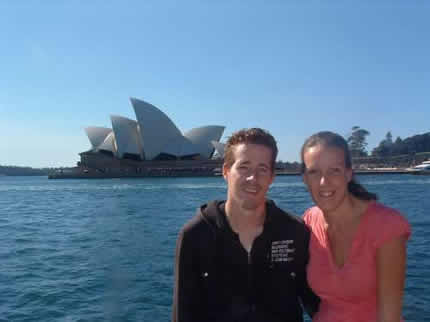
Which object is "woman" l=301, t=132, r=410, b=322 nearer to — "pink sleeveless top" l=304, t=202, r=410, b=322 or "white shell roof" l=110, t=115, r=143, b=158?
"pink sleeveless top" l=304, t=202, r=410, b=322

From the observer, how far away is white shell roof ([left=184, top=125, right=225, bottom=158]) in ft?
170

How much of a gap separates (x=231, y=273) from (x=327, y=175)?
1.74 feet

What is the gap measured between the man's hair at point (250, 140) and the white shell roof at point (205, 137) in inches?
1967

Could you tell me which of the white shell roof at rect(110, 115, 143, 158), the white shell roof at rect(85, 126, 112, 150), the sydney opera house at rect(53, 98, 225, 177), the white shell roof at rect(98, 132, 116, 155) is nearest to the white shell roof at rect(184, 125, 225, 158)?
the sydney opera house at rect(53, 98, 225, 177)

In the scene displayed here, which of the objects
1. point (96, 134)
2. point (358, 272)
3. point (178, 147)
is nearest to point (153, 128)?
point (178, 147)

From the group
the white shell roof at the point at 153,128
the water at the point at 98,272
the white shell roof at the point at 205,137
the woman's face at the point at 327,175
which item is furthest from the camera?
the white shell roof at the point at 205,137

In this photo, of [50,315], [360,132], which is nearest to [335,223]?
[50,315]

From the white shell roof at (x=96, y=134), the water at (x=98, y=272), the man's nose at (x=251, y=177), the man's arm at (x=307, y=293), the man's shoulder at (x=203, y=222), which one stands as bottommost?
the water at (x=98, y=272)

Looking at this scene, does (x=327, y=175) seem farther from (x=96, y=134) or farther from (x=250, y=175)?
(x=96, y=134)

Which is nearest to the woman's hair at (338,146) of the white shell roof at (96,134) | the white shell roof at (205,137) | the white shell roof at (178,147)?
the white shell roof at (178,147)

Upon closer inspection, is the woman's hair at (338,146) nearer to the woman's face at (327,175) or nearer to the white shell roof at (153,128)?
the woman's face at (327,175)

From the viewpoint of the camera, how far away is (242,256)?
1.60 metres

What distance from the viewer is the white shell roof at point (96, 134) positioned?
50.9 meters

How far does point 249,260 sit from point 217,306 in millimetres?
216
